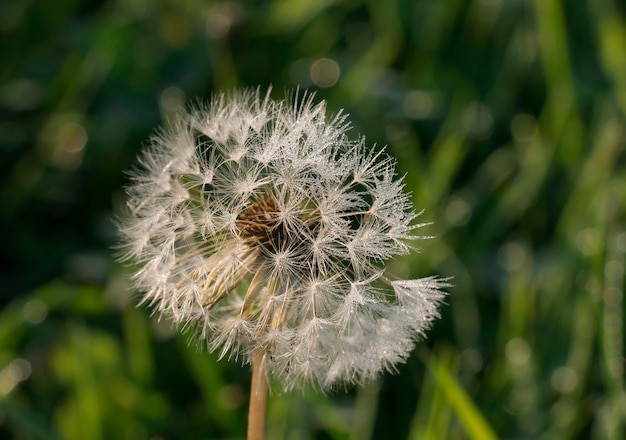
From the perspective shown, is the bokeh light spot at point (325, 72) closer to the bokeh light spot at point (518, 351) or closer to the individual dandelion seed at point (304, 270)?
the bokeh light spot at point (518, 351)

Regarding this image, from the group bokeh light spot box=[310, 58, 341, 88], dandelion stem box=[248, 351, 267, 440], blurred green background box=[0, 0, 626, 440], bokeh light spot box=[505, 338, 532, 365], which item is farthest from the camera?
bokeh light spot box=[310, 58, 341, 88]

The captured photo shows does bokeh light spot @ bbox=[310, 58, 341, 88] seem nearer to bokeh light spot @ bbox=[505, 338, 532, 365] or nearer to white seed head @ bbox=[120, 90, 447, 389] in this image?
bokeh light spot @ bbox=[505, 338, 532, 365]

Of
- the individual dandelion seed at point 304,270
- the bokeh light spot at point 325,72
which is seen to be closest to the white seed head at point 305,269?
the individual dandelion seed at point 304,270

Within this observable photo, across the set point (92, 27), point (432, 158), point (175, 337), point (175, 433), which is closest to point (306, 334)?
point (175, 433)

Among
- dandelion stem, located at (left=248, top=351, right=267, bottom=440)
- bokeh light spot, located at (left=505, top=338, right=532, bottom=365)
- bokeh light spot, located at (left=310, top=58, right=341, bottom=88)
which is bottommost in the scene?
dandelion stem, located at (left=248, top=351, right=267, bottom=440)

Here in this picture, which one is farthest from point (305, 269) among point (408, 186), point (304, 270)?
point (408, 186)

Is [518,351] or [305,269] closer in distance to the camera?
[305,269]

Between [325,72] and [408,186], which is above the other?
[325,72]

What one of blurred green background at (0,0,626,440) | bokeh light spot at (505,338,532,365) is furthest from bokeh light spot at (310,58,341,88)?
bokeh light spot at (505,338,532,365)

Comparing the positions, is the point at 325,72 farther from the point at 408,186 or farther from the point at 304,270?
the point at 304,270

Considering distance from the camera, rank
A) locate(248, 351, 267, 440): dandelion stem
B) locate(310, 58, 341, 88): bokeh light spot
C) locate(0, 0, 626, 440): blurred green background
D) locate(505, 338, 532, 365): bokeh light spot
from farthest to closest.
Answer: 1. locate(310, 58, 341, 88): bokeh light spot
2. locate(505, 338, 532, 365): bokeh light spot
3. locate(0, 0, 626, 440): blurred green background
4. locate(248, 351, 267, 440): dandelion stem
